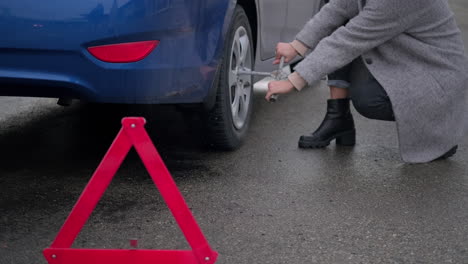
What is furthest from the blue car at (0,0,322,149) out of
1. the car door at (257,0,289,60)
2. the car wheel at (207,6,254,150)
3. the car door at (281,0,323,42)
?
the car door at (281,0,323,42)

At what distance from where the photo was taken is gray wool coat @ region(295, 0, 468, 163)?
3.90 metres

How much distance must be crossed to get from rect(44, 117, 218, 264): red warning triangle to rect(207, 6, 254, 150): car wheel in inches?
64.5

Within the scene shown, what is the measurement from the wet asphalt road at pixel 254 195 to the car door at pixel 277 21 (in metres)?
0.51

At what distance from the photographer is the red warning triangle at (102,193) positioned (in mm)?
2398

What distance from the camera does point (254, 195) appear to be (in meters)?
3.65

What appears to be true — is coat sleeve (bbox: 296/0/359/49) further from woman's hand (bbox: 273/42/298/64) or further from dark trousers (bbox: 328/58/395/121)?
dark trousers (bbox: 328/58/395/121)

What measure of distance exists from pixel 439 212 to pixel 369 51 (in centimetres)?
93

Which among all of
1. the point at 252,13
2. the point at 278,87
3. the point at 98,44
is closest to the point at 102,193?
the point at 98,44

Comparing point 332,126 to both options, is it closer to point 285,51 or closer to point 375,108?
point 375,108

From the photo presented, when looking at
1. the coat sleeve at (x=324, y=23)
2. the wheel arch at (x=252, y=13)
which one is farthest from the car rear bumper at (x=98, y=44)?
the wheel arch at (x=252, y=13)

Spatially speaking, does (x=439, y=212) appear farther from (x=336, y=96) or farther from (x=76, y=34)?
Answer: (x=76, y=34)

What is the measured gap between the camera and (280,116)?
17.9 feet

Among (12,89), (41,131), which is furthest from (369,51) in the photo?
(41,131)

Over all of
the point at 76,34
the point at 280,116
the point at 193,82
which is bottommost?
the point at 280,116
